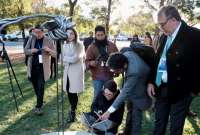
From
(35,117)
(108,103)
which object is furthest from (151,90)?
(35,117)

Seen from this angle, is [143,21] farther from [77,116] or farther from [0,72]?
[77,116]

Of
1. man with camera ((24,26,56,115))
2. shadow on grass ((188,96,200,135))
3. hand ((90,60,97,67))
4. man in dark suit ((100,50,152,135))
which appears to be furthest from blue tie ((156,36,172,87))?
man with camera ((24,26,56,115))

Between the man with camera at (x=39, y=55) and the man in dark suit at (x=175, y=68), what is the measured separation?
10.1 ft

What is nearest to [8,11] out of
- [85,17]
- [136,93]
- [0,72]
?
[85,17]

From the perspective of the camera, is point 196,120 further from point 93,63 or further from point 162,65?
point 162,65

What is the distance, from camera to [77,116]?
25.8ft

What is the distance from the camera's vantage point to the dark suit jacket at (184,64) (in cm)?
461

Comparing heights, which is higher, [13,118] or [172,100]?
[172,100]

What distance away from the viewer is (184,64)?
4.64 meters

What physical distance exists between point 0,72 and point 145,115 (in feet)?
26.4

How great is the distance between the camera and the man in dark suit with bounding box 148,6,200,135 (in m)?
4.59

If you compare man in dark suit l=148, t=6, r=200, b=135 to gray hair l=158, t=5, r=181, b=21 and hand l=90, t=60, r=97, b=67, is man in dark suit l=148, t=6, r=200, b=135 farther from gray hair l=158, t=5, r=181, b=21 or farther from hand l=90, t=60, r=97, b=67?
hand l=90, t=60, r=97, b=67

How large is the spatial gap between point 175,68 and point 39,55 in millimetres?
3633

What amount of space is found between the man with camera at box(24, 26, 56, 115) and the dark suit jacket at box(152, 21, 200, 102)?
3.35 metres
